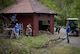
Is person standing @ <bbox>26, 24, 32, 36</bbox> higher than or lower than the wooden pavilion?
lower

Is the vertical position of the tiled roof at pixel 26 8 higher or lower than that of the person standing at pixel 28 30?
higher

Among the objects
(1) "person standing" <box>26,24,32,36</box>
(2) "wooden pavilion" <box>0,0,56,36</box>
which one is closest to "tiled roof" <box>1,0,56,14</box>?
(2) "wooden pavilion" <box>0,0,56,36</box>

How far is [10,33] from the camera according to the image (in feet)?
84.2

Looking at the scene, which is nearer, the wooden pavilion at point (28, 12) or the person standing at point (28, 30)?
the person standing at point (28, 30)

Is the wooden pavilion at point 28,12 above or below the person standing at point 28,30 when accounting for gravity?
above

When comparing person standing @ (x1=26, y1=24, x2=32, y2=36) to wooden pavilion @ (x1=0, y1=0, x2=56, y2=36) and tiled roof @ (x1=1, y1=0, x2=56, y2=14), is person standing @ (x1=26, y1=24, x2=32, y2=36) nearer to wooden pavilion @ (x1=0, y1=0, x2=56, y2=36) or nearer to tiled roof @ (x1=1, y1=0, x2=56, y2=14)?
wooden pavilion @ (x1=0, y1=0, x2=56, y2=36)

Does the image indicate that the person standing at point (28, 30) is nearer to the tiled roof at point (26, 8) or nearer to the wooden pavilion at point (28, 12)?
the wooden pavilion at point (28, 12)

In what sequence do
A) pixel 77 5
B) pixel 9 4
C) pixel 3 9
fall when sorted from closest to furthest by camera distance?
pixel 77 5
pixel 3 9
pixel 9 4

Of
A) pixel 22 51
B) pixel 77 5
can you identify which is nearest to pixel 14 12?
pixel 77 5

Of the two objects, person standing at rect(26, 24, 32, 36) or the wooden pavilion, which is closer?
person standing at rect(26, 24, 32, 36)

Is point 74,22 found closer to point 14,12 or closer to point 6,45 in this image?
point 14,12

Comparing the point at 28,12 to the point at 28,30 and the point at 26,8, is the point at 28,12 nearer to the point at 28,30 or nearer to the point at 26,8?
the point at 26,8

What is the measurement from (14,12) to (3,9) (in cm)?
225

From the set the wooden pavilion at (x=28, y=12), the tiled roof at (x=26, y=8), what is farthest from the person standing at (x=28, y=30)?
the tiled roof at (x=26, y=8)
